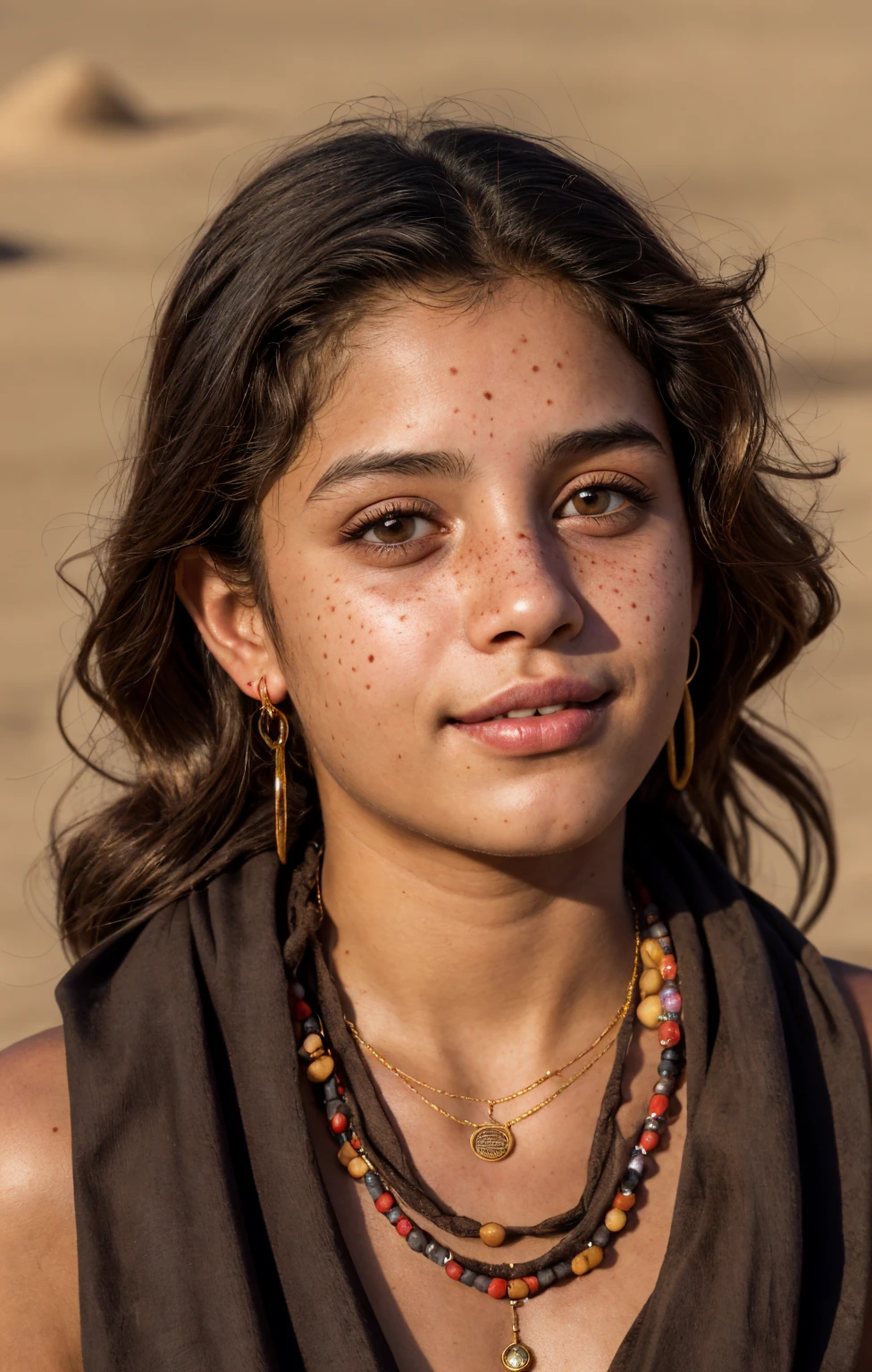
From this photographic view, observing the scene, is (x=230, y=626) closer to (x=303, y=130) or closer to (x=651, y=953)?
(x=651, y=953)

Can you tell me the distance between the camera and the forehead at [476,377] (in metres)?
2.39

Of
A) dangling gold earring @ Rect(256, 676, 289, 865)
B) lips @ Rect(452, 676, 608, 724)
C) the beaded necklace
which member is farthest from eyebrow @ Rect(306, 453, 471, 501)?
the beaded necklace

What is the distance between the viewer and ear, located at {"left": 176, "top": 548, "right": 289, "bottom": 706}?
276cm

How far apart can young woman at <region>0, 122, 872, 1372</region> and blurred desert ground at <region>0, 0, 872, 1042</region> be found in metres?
1.76

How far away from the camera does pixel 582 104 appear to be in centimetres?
1948

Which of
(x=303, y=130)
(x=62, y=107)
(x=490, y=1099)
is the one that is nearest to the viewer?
(x=490, y=1099)

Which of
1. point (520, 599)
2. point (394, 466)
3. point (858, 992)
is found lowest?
point (858, 992)

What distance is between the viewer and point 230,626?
280 cm

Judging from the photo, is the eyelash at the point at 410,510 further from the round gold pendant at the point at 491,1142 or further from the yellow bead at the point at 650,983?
the round gold pendant at the point at 491,1142

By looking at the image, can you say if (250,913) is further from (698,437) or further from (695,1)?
(695,1)

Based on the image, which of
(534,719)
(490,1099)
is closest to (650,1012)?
(490,1099)

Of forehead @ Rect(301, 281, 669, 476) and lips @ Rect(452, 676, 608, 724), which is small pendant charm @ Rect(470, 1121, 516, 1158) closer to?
lips @ Rect(452, 676, 608, 724)

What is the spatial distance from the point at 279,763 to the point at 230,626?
249 millimetres

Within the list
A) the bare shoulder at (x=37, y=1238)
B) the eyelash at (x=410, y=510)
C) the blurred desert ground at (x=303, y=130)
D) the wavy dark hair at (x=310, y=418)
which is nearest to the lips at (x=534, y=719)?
the eyelash at (x=410, y=510)
